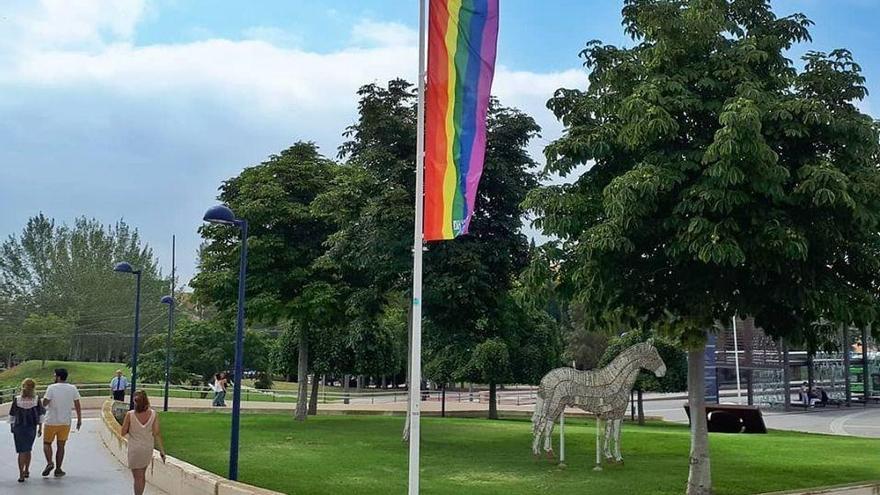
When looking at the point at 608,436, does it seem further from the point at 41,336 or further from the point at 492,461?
the point at 41,336

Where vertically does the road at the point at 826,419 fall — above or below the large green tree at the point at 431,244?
below

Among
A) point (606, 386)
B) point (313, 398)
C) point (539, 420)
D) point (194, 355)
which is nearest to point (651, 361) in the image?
point (606, 386)

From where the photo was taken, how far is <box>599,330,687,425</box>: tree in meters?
30.0

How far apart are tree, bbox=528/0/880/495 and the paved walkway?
26.5ft

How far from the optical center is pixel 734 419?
25.4 m

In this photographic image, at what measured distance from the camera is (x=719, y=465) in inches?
596

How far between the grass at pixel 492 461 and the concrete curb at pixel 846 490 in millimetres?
777

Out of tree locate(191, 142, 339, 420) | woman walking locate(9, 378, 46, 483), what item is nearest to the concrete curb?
woman walking locate(9, 378, 46, 483)

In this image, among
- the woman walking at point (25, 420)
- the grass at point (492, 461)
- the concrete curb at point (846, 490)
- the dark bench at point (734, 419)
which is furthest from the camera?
the dark bench at point (734, 419)

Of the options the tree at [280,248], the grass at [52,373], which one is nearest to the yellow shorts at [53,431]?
the tree at [280,248]

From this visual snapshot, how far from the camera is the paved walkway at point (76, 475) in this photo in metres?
12.6

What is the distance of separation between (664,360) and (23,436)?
2417cm

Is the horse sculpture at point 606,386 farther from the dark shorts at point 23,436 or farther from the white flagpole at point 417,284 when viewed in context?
the dark shorts at point 23,436

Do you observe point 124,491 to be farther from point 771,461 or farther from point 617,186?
point 771,461
